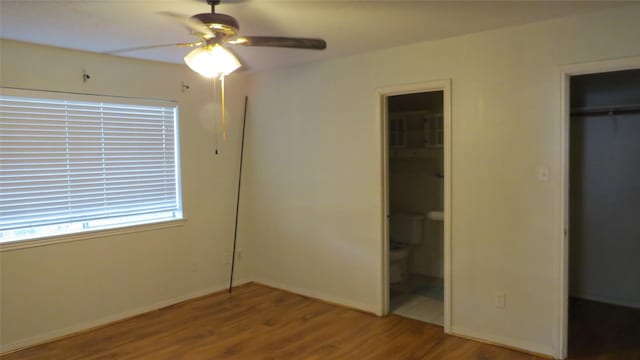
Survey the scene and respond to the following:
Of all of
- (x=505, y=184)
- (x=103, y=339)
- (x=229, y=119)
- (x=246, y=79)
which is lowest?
(x=103, y=339)

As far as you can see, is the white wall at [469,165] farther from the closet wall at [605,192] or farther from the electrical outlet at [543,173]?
the closet wall at [605,192]

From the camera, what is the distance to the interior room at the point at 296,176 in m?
3.03

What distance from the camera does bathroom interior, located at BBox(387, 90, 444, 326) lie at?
16.3ft

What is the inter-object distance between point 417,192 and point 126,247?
321cm

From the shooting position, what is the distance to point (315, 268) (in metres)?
4.58

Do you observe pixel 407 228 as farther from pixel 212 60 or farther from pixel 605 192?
pixel 212 60

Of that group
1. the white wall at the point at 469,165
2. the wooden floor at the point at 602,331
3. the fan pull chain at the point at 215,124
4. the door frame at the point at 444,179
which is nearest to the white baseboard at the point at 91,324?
the white wall at the point at 469,165

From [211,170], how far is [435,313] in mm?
2661

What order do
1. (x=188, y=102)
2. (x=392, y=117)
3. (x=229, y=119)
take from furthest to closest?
(x=392, y=117) → (x=229, y=119) → (x=188, y=102)

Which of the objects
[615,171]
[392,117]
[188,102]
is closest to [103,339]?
[188,102]

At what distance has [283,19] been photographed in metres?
2.88

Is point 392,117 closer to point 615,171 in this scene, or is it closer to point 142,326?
point 615,171

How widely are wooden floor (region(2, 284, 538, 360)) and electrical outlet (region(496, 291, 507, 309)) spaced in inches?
12.3

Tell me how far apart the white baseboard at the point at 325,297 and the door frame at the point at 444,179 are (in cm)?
13
